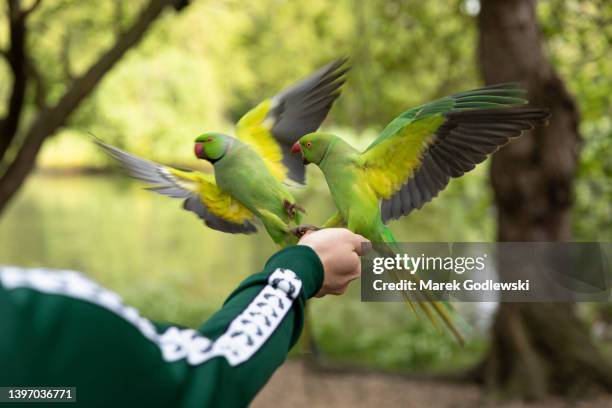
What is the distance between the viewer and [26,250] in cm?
811

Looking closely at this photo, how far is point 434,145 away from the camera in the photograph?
2.50 feet

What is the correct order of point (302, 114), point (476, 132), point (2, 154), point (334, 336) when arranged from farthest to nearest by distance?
point (334, 336) → point (2, 154) → point (302, 114) → point (476, 132)

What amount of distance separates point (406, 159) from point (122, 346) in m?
0.38

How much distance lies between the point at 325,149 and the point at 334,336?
4602 mm

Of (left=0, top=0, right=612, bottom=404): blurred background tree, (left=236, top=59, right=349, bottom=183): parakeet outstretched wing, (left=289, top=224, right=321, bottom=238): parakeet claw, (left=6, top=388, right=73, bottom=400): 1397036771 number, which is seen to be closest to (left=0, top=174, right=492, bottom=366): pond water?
(left=0, top=0, right=612, bottom=404): blurred background tree

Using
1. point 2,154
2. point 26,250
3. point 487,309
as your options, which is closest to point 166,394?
point 2,154

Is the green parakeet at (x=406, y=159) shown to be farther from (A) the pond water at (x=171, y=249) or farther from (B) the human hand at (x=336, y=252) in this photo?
(A) the pond water at (x=171, y=249)

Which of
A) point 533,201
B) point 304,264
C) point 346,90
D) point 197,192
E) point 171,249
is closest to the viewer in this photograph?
point 304,264

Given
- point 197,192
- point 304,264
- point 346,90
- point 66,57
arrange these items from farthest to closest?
1. point 346,90
2. point 66,57
3. point 197,192
4. point 304,264

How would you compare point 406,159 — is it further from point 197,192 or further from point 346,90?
point 346,90

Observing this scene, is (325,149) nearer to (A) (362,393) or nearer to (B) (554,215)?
(B) (554,215)

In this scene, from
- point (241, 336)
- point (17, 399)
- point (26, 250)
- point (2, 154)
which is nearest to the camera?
point (17, 399)

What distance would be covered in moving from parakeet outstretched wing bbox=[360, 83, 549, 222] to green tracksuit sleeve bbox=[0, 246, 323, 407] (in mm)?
190

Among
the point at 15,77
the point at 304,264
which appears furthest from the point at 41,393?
the point at 15,77
